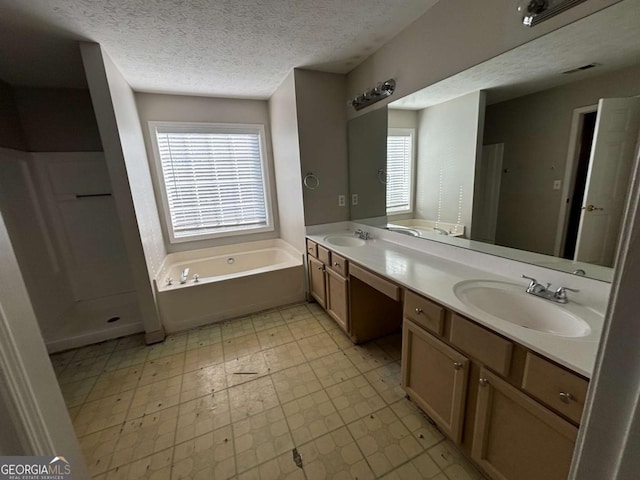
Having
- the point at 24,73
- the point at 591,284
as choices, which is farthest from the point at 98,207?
the point at 591,284

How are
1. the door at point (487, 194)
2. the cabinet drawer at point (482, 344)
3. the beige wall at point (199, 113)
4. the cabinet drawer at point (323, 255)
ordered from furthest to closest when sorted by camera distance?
the beige wall at point (199, 113)
the cabinet drawer at point (323, 255)
the door at point (487, 194)
the cabinet drawer at point (482, 344)

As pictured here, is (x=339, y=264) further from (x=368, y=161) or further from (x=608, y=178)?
(x=608, y=178)

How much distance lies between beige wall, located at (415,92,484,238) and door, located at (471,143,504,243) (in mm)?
51

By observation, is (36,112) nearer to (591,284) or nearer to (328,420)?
(328,420)

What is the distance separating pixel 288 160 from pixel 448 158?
172cm

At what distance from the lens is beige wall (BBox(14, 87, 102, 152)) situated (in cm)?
250

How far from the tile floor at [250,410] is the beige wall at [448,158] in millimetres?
1212

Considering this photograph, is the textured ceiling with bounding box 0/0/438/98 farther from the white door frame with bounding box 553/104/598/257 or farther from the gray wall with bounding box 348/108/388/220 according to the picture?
the white door frame with bounding box 553/104/598/257

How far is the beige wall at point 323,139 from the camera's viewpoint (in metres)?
2.55

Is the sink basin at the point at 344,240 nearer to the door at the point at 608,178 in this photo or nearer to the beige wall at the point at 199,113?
the beige wall at the point at 199,113

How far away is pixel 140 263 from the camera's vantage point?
7.24ft

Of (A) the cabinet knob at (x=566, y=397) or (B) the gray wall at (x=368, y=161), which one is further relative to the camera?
(B) the gray wall at (x=368, y=161)

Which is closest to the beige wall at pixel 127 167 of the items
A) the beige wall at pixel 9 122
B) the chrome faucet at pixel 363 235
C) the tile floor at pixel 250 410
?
the tile floor at pixel 250 410

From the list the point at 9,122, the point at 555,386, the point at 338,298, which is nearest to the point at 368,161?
the point at 338,298
